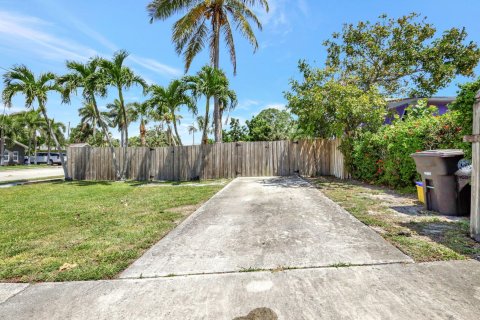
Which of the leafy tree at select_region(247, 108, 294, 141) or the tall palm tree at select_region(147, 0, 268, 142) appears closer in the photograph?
the tall palm tree at select_region(147, 0, 268, 142)

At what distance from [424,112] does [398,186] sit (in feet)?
9.57

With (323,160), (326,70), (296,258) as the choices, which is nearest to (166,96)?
(326,70)

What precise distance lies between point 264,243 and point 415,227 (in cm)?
229

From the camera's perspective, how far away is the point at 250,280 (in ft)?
7.45

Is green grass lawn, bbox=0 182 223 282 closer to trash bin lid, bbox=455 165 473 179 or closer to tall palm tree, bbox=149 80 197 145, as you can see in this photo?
trash bin lid, bbox=455 165 473 179

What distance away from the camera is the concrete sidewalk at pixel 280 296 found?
1.81 m

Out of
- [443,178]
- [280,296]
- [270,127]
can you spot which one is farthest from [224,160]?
[270,127]

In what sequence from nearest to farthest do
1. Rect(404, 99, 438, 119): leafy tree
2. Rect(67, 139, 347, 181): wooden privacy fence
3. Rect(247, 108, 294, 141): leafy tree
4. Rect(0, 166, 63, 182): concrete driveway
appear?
1. Rect(404, 99, 438, 119): leafy tree
2. Rect(67, 139, 347, 181): wooden privacy fence
3. Rect(0, 166, 63, 182): concrete driveway
4. Rect(247, 108, 294, 141): leafy tree

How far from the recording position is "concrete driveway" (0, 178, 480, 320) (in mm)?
1837

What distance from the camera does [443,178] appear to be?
4305 mm

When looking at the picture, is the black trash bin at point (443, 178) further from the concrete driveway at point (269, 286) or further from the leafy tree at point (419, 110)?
the leafy tree at point (419, 110)

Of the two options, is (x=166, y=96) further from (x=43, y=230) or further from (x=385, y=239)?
(x=385, y=239)

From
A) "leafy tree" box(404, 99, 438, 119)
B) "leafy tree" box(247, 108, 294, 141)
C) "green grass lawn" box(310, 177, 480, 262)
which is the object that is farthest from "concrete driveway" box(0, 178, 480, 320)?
"leafy tree" box(247, 108, 294, 141)

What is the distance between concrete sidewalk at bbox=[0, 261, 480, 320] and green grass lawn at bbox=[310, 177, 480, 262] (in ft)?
1.06
